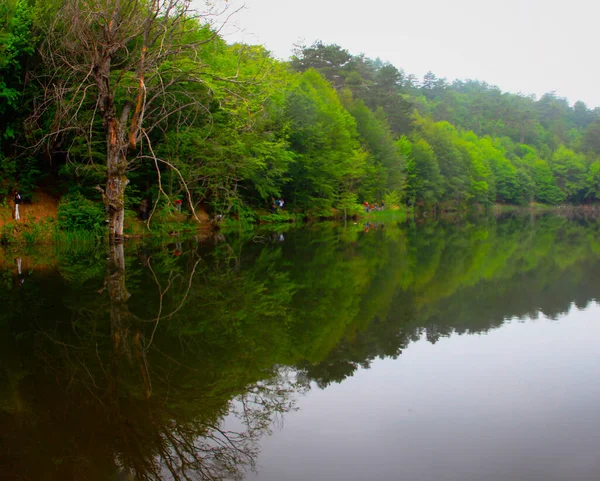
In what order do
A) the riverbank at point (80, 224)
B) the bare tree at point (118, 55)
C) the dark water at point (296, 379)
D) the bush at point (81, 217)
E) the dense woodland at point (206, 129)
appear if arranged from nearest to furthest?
the dark water at point (296, 379)
the bare tree at point (118, 55)
the dense woodland at point (206, 129)
the riverbank at point (80, 224)
the bush at point (81, 217)

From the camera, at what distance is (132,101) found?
1827 centimetres

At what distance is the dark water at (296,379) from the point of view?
381 cm

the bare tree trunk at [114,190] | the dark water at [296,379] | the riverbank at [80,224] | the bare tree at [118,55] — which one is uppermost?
the bare tree at [118,55]

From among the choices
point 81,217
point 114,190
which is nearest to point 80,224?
point 81,217

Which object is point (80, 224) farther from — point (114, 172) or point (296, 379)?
point (296, 379)

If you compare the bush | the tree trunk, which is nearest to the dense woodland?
the tree trunk

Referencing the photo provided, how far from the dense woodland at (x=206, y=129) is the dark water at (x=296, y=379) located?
677 centimetres

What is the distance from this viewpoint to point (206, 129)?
78.8ft

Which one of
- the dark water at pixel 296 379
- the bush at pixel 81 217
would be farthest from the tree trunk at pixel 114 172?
the dark water at pixel 296 379

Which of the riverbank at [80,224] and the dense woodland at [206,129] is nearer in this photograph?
the dense woodland at [206,129]

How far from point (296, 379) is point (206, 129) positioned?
20.1m

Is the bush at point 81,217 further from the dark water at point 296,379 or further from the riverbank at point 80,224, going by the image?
the dark water at point 296,379

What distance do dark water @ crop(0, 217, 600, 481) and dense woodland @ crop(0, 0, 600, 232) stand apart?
6.77 meters

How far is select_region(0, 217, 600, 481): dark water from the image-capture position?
150 inches
